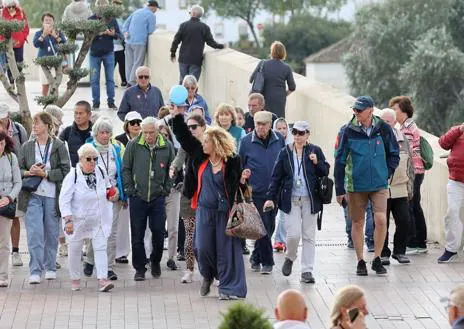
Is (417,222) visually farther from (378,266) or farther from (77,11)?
(77,11)

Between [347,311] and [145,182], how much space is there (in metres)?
5.57

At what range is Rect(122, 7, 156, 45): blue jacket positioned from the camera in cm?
2645

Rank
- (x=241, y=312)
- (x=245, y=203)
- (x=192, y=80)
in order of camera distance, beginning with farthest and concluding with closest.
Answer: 1. (x=192, y=80)
2. (x=245, y=203)
3. (x=241, y=312)

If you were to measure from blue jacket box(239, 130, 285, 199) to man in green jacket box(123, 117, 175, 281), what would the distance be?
76 cm

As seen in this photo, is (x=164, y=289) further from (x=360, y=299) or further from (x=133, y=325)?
(x=360, y=299)

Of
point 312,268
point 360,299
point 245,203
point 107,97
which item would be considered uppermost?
point 360,299

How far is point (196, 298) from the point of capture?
43.4ft

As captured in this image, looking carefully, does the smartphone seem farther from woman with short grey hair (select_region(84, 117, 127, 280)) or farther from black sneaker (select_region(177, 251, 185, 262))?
black sneaker (select_region(177, 251, 185, 262))

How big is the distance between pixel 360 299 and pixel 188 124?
16.9 ft

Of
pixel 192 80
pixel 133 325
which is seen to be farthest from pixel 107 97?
pixel 133 325

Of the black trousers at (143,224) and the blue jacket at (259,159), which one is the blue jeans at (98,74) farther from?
the black trousers at (143,224)

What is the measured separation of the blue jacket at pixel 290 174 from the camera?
1380 cm

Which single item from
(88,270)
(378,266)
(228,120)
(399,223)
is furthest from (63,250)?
(399,223)

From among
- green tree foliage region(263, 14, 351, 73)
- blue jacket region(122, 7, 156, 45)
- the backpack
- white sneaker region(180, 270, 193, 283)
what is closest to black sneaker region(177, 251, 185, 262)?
white sneaker region(180, 270, 193, 283)
